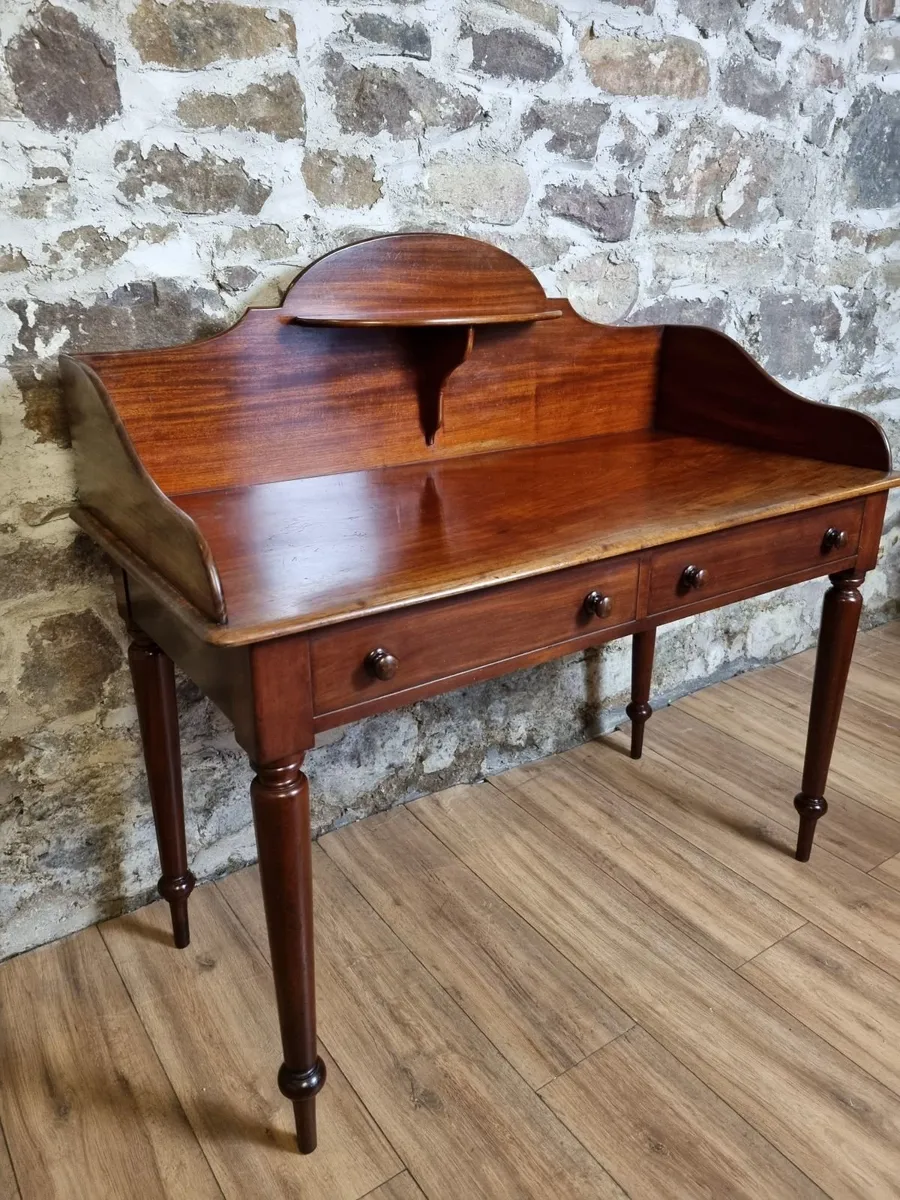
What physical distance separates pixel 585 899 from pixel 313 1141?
74 cm

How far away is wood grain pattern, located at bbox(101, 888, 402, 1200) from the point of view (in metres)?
1.35

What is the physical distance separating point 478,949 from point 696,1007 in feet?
1.34

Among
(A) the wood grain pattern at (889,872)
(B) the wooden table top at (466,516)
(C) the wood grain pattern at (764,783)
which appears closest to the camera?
(B) the wooden table top at (466,516)

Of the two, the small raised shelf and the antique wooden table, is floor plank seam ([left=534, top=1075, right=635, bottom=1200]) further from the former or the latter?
the small raised shelf

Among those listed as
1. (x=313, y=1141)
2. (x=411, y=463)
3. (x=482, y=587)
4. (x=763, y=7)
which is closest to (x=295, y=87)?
(x=411, y=463)

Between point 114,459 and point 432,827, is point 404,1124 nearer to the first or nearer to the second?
point 432,827

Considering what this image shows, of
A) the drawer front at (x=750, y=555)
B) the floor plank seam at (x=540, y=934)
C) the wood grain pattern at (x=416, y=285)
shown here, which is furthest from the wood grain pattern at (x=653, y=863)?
the wood grain pattern at (x=416, y=285)

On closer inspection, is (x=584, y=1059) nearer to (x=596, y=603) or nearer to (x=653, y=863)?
(x=653, y=863)

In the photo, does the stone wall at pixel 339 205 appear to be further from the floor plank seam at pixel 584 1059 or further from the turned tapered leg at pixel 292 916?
the floor plank seam at pixel 584 1059

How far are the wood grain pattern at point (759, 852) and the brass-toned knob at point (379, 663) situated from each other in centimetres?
118

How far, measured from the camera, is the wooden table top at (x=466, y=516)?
45.3 inches

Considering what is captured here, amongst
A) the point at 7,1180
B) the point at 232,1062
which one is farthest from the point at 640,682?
the point at 7,1180

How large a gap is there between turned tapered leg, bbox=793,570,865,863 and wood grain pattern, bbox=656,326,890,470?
252 mm

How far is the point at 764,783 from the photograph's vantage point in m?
2.31
